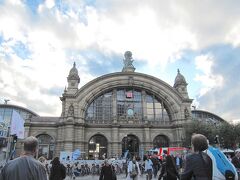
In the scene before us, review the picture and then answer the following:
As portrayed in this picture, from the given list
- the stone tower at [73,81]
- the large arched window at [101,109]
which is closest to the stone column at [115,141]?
the large arched window at [101,109]

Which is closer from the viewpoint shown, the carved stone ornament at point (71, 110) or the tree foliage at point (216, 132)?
the tree foliage at point (216, 132)

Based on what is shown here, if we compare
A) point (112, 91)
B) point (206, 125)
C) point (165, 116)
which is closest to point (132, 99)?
point (112, 91)

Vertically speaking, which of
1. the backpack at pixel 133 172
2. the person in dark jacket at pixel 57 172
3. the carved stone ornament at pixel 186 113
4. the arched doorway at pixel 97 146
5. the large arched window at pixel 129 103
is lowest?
the backpack at pixel 133 172

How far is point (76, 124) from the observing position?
43.8 meters

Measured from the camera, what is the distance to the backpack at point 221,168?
5.07 m

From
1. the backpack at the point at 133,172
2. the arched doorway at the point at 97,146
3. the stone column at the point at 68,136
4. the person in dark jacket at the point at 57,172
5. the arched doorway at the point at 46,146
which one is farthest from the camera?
the arched doorway at the point at 97,146

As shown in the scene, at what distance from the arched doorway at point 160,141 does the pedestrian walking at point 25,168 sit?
146 ft

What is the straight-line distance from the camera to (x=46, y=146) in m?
45.0

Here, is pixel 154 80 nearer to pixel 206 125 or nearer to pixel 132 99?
pixel 132 99

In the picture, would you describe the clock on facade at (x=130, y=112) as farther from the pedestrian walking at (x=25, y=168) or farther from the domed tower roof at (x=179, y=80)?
the pedestrian walking at (x=25, y=168)

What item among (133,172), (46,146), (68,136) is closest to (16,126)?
(133,172)

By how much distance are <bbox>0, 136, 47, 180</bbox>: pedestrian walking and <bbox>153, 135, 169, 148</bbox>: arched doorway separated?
4444 cm

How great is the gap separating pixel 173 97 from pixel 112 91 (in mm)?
13145

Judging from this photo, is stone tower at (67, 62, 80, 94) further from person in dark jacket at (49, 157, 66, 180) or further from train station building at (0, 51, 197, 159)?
person in dark jacket at (49, 157, 66, 180)
